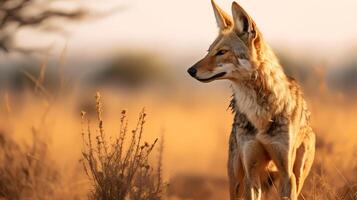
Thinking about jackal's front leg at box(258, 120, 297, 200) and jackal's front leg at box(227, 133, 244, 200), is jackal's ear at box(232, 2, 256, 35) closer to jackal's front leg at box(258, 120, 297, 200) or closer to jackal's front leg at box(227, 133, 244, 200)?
jackal's front leg at box(258, 120, 297, 200)

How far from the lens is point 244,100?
9.20 m

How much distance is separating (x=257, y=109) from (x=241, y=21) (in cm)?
79

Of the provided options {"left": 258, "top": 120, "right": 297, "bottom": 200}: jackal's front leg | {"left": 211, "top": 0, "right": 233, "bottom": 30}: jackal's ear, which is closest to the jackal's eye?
{"left": 211, "top": 0, "right": 233, "bottom": 30}: jackal's ear

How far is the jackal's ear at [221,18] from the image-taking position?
9495 mm

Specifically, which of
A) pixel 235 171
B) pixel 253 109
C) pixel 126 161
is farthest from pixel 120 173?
pixel 253 109

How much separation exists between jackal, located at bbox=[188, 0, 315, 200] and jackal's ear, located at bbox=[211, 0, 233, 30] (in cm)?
3

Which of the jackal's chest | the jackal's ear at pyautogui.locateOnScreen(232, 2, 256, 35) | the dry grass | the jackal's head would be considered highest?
the jackal's ear at pyautogui.locateOnScreen(232, 2, 256, 35)

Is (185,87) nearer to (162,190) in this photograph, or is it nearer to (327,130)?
(327,130)

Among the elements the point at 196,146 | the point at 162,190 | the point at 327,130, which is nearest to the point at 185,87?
the point at 196,146

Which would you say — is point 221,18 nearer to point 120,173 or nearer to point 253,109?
point 253,109

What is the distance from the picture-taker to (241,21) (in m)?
9.06

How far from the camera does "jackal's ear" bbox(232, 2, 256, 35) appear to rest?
8.97 m

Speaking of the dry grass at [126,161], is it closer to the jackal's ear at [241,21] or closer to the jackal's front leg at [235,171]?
the jackal's front leg at [235,171]

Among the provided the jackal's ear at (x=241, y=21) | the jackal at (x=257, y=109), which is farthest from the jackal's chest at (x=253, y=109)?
the jackal's ear at (x=241, y=21)
